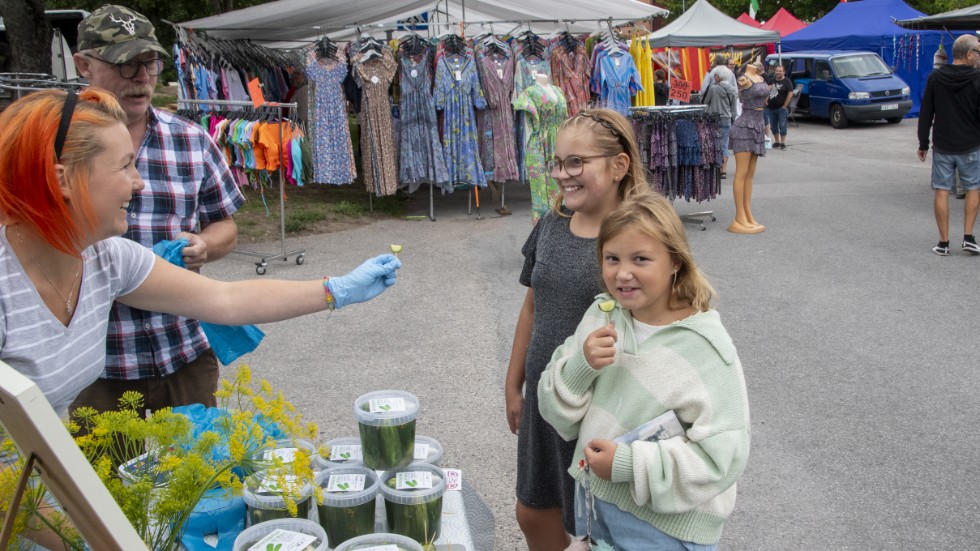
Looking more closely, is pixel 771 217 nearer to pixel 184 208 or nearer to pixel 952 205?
pixel 952 205

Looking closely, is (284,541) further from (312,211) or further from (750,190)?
(312,211)

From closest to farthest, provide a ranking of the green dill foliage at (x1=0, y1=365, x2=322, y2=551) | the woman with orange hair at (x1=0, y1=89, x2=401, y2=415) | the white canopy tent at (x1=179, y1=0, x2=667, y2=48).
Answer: the green dill foliage at (x1=0, y1=365, x2=322, y2=551) → the woman with orange hair at (x1=0, y1=89, x2=401, y2=415) → the white canopy tent at (x1=179, y1=0, x2=667, y2=48)

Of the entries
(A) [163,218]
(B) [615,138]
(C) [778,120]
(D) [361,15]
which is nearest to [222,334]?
(A) [163,218]

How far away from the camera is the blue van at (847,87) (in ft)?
65.1

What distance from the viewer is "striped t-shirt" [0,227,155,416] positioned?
1743 millimetres

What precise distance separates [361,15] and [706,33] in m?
6.81

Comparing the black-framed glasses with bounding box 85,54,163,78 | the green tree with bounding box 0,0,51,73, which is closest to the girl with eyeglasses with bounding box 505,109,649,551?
the black-framed glasses with bounding box 85,54,163,78

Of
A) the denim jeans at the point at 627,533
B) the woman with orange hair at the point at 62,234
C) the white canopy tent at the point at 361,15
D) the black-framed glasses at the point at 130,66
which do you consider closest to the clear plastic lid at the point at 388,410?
the denim jeans at the point at 627,533

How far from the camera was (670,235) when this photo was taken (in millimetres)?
1950

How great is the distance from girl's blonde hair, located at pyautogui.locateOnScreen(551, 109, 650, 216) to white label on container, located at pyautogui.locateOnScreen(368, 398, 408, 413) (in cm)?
80

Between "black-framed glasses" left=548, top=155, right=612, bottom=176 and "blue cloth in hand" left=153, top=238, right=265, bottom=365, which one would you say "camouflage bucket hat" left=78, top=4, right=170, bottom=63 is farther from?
"black-framed glasses" left=548, top=155, right=612, bottom=176

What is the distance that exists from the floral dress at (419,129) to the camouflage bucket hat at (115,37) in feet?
22.5

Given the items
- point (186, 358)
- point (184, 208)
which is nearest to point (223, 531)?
point (186, 358)

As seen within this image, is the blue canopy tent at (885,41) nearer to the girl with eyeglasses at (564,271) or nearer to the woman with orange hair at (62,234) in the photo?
the girl with eyeglasses at (564,271)
